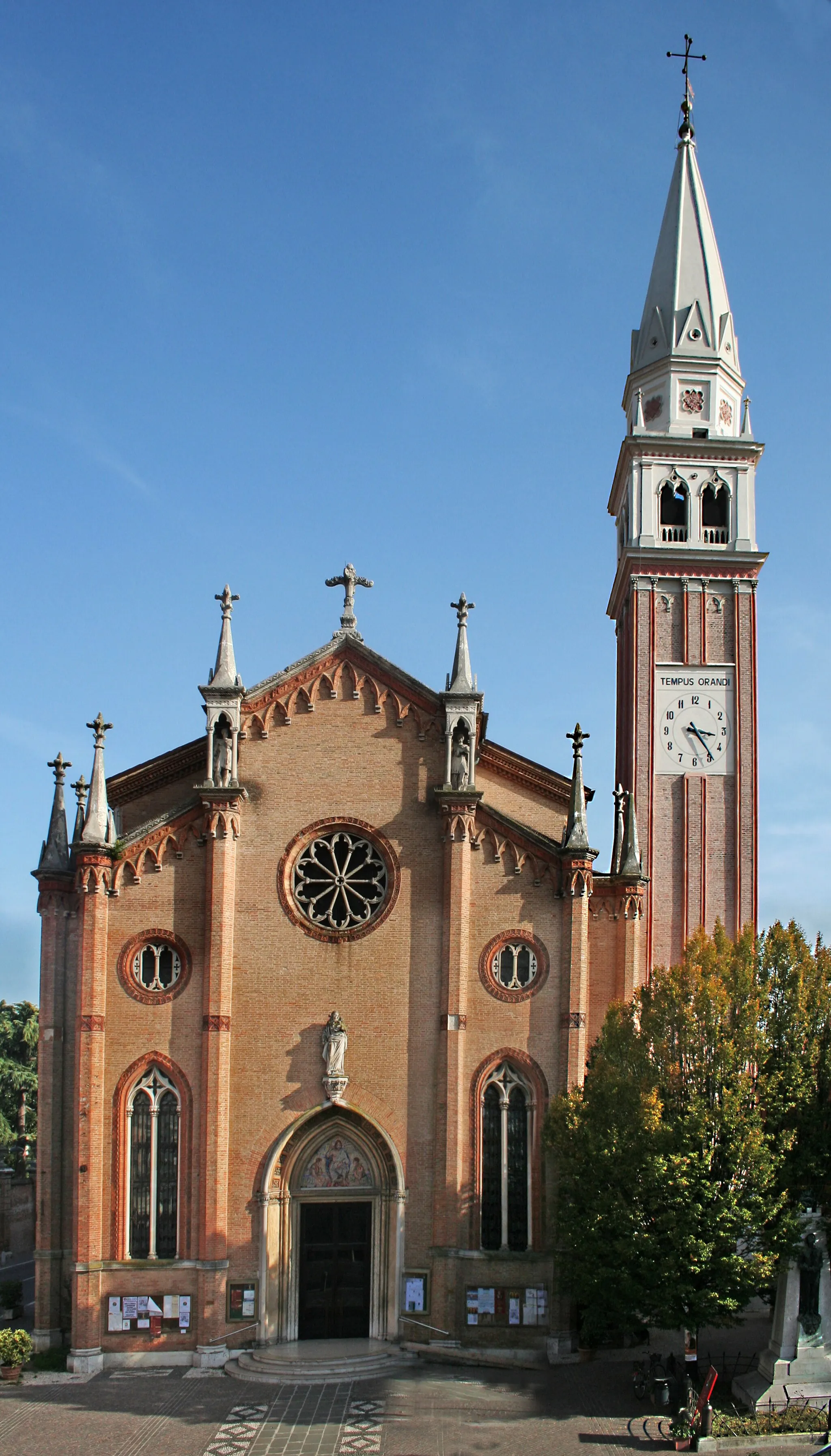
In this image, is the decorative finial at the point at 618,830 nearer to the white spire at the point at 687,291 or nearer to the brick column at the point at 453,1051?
the brick column at the point at 453,1051

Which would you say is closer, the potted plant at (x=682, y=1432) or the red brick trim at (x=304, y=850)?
the potted plant at (x=682, y=1432)

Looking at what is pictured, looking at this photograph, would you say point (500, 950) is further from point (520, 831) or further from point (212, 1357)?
point (212, 1357)

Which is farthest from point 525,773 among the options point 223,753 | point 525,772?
point 223,753

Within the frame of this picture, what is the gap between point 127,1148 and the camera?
2944 centimetres

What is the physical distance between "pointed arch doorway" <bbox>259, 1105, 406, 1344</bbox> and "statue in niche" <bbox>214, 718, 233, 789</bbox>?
7.70 meters

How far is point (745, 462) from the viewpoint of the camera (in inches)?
1622

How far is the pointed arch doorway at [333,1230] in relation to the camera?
29203 millimetres

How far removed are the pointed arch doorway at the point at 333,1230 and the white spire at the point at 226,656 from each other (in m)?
9.85

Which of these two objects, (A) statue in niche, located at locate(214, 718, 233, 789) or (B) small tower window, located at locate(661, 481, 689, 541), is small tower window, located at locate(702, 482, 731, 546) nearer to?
(B) small tower window, located at locate(661, 481, 689, 541)

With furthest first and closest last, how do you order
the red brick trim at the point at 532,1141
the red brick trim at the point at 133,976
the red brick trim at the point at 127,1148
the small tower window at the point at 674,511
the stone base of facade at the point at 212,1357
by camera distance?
the small tower window at the point at 674,511 → the red brick trim at the point at 133,976 → the red brick trim at the point at 532,1141 → the red brick trim at the point at 127,1148 → the stone base of facade at the point at 212,1357

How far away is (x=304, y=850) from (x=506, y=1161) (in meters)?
8.28

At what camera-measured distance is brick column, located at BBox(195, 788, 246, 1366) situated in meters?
28.6

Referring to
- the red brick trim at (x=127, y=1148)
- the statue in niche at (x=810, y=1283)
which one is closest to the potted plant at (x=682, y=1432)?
the statue in niche at (x=810, y=1283)

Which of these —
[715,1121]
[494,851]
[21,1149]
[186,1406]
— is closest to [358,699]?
[494,851]
